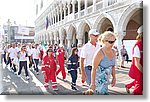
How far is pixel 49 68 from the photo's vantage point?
268 cm

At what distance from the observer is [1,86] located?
2.65 m

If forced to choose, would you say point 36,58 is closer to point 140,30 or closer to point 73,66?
point 73,66

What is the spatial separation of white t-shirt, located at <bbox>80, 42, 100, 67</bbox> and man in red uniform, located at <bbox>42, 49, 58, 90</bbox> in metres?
0.31

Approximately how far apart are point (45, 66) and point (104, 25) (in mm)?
717

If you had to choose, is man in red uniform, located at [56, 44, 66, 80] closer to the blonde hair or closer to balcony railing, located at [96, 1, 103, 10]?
the blonde hair

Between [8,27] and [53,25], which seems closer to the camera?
[8,27]

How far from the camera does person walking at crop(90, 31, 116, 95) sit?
2.54 meters

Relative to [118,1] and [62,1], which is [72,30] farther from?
[118,1]

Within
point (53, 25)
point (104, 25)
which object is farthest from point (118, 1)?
point (53, 25)

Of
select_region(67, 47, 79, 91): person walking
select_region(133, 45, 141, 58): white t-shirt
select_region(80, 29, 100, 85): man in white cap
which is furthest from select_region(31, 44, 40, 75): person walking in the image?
select_region(133, 45, 141, 58): white t-shirt

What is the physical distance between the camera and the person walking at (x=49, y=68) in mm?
2652

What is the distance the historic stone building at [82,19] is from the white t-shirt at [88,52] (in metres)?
0.07

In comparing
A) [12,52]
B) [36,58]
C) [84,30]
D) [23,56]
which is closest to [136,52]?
[84,30]

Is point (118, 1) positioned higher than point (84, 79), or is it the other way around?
point (118, 1)
